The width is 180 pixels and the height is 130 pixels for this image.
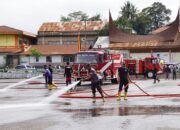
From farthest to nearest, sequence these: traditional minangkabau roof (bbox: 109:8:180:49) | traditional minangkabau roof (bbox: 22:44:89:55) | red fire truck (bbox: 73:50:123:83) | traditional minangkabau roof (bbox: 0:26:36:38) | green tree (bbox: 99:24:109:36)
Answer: green tree (bbox: 99:24:109:36) < traditional minangkabau roof (bbox: 0:26:36:38) < traditional minangkabau roof (bbox: 22:44:89:55) < traditional minangkabau roof (bbox: 109:8:180:49) < red fire truck (bbox: 73:50:123:83)

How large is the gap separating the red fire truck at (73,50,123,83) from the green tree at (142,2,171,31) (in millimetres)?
87041

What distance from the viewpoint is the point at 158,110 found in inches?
596

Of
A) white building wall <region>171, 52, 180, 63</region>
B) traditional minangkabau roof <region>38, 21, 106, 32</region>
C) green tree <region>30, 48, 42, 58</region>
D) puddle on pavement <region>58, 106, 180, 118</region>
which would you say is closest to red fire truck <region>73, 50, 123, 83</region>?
puddle on pavement <region>58, 106, 180, 118</region>

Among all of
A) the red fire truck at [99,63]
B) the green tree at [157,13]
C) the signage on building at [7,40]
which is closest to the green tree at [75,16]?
the green tree at [157,13]

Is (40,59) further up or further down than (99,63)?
further up

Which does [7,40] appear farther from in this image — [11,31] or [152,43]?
[152,43]

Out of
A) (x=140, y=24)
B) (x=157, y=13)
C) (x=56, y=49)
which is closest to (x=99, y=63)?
(x=56, y=49)

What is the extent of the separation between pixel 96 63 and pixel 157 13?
299 feet

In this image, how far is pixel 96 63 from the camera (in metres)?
32.1

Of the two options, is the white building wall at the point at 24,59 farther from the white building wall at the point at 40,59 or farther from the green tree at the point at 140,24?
the green tree at the point at 140,24

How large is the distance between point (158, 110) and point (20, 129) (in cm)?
532

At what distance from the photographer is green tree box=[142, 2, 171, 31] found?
120438mm

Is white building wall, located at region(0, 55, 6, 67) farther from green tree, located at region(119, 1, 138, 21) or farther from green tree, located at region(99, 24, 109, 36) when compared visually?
green tree, located at region(119, 1, 138, 21)

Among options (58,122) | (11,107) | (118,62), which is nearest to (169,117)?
(58,122)
